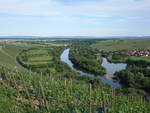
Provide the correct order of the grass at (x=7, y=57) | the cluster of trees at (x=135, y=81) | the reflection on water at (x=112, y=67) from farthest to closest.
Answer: the grass at (x=7, y=57) < the reflection on water at (x=112, y=67) < the cluster of trees at (x=135, y=81)

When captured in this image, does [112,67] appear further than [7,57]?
No

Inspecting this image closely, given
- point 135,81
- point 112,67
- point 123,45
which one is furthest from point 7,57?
point 123,45

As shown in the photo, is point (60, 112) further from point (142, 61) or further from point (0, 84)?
point (142, 61)

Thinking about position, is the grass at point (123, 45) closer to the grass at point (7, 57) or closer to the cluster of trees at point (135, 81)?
the grass at point (7, 57)

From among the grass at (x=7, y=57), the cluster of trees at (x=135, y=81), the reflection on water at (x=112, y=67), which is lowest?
the reflection on water at (x=112, y=67)

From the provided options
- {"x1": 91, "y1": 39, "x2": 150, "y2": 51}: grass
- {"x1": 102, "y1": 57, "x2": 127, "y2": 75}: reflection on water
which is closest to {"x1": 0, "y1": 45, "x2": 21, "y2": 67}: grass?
{"x1": 102, "y1": 57, "x2": 127, "y2": 75}: reflection on water

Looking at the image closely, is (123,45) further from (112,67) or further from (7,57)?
(7,57)

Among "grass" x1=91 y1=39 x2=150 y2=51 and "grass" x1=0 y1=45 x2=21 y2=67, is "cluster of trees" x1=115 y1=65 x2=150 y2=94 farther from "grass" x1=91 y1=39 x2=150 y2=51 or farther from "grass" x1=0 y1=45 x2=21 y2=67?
"grass" x1=91 y1=39 x2=150 y2=51

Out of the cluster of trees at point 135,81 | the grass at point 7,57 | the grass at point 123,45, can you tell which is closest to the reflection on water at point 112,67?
the cluster of trees at point 135,81

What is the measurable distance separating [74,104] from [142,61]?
59141 millimetres

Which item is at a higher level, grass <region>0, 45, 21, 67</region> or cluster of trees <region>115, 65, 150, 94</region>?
grass <region>0, 45, 21, 67</region>

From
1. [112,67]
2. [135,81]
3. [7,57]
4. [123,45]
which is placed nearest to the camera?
[135,81]

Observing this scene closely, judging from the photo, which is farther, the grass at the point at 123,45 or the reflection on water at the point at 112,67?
the grass at the point at 123,45

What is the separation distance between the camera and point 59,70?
52.6 meters
